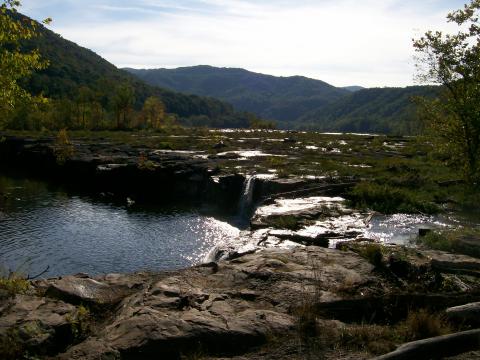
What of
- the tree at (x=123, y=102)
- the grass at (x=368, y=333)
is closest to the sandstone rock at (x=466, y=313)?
the grass at (x=368, y=333)

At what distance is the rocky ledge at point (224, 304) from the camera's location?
11.0 m

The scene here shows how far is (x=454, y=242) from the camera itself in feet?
64.5

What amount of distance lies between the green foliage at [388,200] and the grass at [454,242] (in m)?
8.46

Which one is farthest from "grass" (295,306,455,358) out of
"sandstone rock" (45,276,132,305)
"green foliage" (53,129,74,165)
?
"green foliage" (53,129,74,165)

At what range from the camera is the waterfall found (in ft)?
134

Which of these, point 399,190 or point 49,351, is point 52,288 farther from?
point 399,190

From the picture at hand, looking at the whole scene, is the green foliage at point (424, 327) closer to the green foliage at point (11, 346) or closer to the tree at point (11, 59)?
the green foliage at point (11, 346)

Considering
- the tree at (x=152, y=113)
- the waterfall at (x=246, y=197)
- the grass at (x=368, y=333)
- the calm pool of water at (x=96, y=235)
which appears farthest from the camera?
the tree at (x=152, y=113)

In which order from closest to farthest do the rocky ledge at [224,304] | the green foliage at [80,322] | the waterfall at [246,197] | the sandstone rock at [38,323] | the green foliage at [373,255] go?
the rocky ledge at [224,304], the sandstone rock at [38,323], the green foliage at [80,322], the green foliage at [373,255], the waterfall at [246,197]

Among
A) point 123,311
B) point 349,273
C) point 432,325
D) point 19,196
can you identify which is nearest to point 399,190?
point 349,273

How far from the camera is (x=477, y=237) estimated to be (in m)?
19.8

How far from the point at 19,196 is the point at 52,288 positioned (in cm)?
3801

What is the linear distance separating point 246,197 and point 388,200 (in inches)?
544

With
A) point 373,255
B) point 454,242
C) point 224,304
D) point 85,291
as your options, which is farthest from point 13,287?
point 454,242
